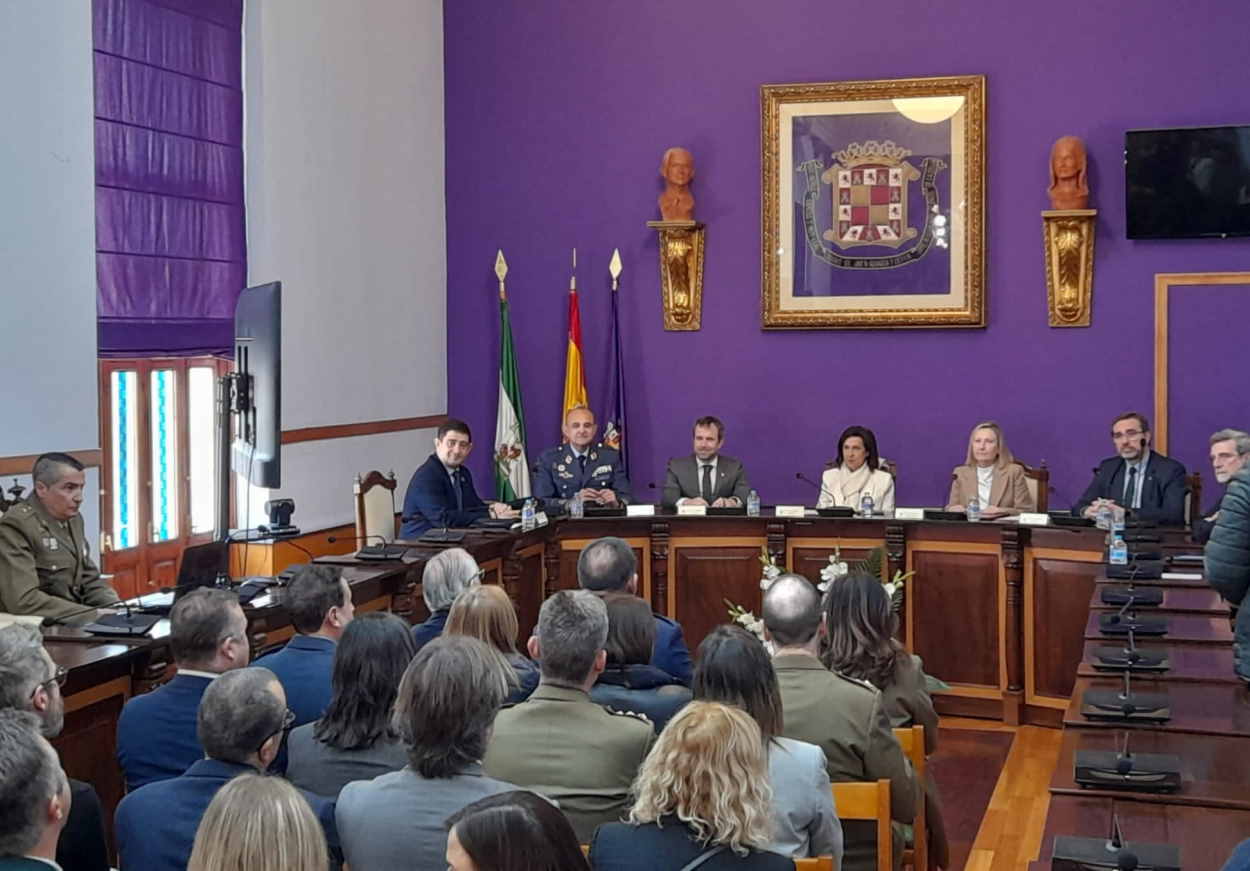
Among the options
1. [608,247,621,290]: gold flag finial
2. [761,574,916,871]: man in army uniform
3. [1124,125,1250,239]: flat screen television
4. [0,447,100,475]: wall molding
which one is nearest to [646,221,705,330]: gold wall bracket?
[608,247,621,290]: gold flag finial

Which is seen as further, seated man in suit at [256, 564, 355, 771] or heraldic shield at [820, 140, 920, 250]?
heraldic shield at [820, 140, 920, 250]

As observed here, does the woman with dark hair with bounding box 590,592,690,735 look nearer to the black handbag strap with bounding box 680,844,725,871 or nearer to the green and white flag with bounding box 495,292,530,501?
the black handbag strap with bounding box 680,844,725,871

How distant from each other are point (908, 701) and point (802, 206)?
5669 millimetres

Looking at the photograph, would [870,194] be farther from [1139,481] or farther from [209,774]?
[209,774]

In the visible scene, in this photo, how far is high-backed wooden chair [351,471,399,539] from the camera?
762 centimetres

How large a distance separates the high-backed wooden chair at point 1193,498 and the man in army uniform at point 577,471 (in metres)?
2.87

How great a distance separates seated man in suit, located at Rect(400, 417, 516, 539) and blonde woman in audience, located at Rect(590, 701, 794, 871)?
496 cm

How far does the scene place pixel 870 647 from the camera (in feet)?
13.2

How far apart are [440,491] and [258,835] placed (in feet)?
18.4

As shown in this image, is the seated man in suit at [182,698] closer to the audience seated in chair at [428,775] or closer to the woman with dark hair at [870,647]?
the audience seated in chair at [428,775]

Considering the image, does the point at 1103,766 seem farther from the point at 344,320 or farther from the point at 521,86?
the point at 521,86

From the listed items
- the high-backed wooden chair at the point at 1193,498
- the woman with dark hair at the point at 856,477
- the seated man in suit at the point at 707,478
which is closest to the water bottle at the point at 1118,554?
the high-backed wooden chair at the point at 1193,498

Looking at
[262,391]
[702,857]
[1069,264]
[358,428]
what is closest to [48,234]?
[262,391]

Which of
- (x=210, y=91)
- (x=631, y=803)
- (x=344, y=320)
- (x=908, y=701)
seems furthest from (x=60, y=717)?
(x=344, y=320)
